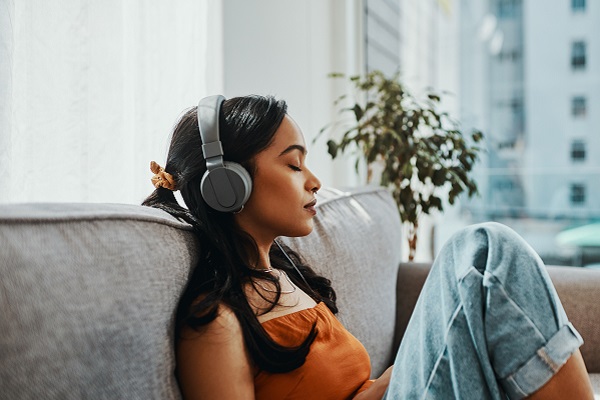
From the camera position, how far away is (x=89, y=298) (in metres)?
0.70

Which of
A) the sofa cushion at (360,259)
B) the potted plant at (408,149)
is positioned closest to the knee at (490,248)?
the sofa cushion at (360,259)

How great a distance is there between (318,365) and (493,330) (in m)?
0.31

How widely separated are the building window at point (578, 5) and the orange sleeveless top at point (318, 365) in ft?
8.02

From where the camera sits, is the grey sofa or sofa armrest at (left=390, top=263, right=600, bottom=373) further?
sofa armrest at (left=390, top=263, right=600, bottom=373)

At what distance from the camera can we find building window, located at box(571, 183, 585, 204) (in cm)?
300

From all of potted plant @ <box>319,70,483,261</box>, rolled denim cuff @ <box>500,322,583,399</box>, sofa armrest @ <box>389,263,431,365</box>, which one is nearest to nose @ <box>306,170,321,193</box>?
rolled denim cuff @ <box>500,322,583,399</box>

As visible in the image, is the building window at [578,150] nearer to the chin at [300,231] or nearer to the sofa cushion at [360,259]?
the sofa cushion at [360,259]

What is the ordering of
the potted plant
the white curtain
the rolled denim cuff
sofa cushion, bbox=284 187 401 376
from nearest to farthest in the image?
the rolled denim cuff, the white curtain, sofa cushion, bbox=284 187 401 376, the potted plant

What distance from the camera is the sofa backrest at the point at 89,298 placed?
0.63m

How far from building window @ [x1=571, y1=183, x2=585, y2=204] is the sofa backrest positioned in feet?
8.28

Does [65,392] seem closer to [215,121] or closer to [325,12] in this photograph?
[215,121]

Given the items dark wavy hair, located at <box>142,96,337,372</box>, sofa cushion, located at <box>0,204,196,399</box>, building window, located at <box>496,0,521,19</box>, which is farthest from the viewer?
building window, located at <box>496,0,521,19</box>

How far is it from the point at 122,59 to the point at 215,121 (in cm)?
51

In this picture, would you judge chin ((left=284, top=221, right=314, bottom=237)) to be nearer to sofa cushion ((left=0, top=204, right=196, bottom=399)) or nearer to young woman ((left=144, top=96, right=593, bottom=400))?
young woman ((left=144, top=96, right=593, bottom=400))
